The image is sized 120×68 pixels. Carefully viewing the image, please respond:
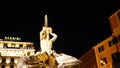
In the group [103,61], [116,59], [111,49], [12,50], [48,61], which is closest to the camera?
[48,61]

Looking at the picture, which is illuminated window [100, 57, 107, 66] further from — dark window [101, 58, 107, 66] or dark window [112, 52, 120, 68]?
dark window [112, 52, 120, 68]

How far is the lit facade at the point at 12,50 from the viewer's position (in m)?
83.8

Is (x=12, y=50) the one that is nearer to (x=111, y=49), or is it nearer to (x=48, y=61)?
(x=111, y=49)

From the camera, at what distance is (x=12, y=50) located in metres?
87.1

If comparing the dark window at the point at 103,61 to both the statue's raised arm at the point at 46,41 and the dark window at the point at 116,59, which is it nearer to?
the dark window at the point at 116,59

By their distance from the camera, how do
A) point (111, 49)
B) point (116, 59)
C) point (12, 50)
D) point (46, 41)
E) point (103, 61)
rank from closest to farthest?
point (46, 41), point (116, 59), point (111, 49), point (103, 61), point (12, 50)

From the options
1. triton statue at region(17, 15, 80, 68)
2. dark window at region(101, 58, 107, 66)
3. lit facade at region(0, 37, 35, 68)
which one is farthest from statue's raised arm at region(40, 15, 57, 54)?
lit facade at region(0, 37, 35, 68)

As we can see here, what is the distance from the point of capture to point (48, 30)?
14039mm

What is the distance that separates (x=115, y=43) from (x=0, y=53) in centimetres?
4713

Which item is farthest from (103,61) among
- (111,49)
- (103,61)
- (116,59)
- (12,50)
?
(12,50)

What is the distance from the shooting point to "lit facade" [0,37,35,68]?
83.8 m

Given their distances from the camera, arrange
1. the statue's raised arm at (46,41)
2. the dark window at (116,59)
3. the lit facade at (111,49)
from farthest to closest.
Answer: the lit facade at (111,49)
the dark window at (116,59)
the statue's raised arm at (46,41)

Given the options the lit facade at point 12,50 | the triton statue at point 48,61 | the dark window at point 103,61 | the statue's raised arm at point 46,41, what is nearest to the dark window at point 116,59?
the dark window at point 103,61

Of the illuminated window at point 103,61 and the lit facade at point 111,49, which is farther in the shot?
the illuminated window at point 103,61
